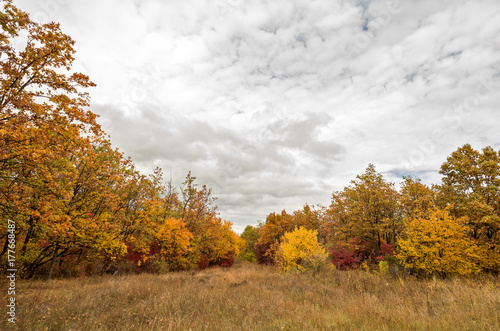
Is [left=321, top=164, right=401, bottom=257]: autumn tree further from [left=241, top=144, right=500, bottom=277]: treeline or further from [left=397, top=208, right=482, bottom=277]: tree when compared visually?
[left=397, top=208, right=482, bottom=277]: tree

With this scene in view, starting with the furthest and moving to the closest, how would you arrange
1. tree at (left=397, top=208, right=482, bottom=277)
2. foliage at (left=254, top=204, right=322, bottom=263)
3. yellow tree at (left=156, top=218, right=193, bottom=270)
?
foliage at (left=254, top=204, right=322, bottom=263) < yellow tree at (left=156, top=218, right=193, bottom=270) < tree at (left=397, top=208, right=482, bottom=277)

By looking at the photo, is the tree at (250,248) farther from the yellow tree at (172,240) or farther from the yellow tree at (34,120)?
the yellow tree at (34,120)

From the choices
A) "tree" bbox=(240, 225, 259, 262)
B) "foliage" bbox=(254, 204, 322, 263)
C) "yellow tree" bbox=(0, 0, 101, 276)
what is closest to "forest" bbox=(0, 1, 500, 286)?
"yellow tree" bbox=(0, 0, 101, 276)

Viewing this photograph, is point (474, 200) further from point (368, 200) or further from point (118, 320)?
point (118, 320)

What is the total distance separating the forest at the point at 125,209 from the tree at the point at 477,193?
0.09 meters

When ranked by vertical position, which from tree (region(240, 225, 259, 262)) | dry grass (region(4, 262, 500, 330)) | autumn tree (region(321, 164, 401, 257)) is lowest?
tree (region(240, 225, 259, 262))

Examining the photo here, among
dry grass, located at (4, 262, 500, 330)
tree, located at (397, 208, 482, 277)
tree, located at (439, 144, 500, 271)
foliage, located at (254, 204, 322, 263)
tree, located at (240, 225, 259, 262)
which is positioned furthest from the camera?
tree, located at (240, 225, 259, 262)

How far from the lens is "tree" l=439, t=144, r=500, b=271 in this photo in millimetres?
14852

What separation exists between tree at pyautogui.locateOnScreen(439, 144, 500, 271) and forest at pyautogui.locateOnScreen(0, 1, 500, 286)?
0.29 ft

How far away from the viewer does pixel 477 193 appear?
646 inches

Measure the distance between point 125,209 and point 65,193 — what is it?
11943 mm

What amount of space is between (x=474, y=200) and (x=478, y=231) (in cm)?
305

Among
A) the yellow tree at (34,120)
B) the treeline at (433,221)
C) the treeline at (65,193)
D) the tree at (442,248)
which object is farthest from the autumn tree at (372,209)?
the yellow tree at (34,120)

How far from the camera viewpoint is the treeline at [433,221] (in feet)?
43.3
